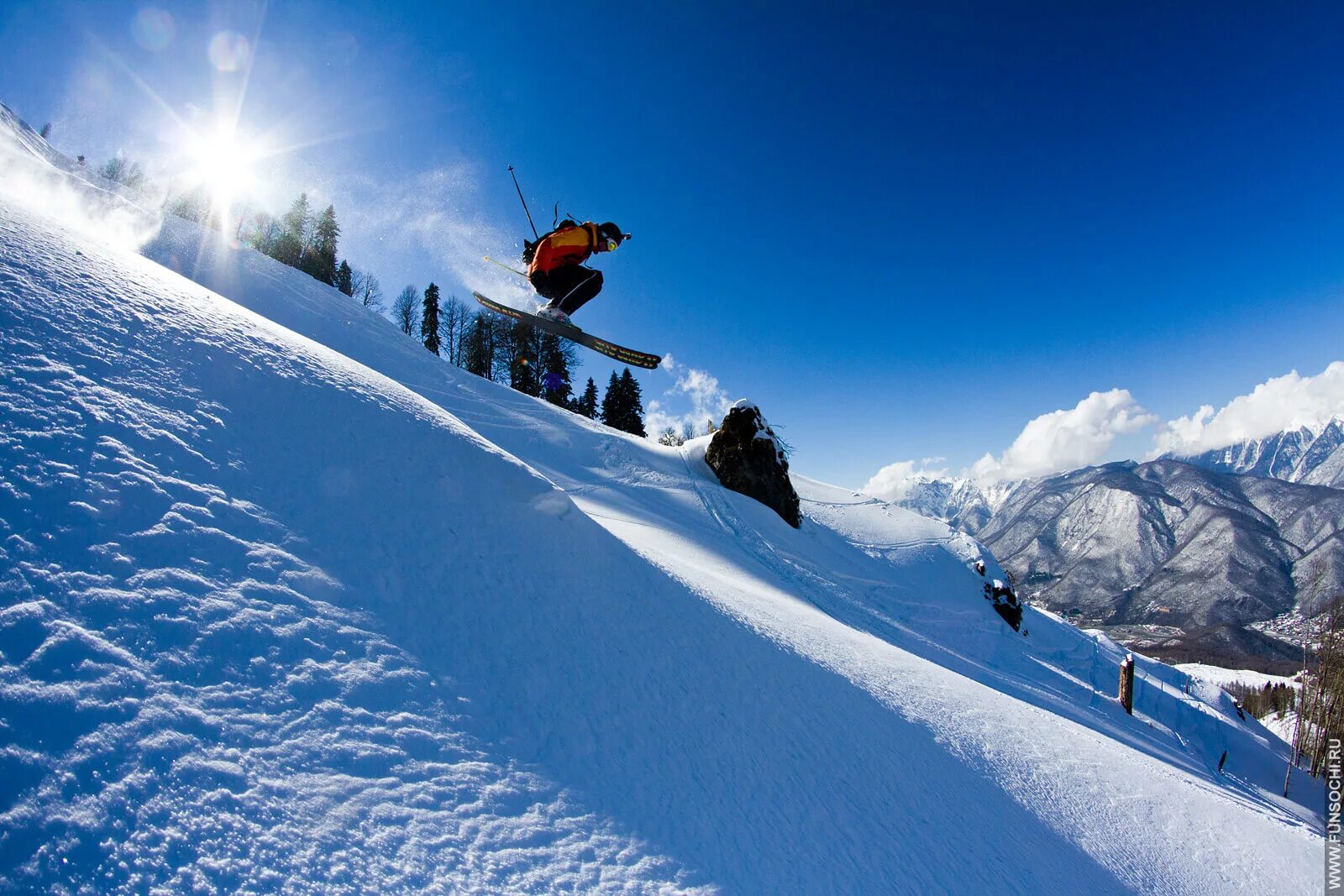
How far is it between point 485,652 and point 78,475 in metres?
2.26

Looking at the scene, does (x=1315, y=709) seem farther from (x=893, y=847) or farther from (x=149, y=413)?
(x=149, y=413)

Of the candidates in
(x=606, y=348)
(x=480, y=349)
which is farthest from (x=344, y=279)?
(x=606, y=348)

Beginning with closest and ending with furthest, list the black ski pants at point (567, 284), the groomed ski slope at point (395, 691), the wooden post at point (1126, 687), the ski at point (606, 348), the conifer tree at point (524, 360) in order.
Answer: the groomed ski slope at point (395, 691), the black ski pants at point (567, 284), the ski at point (606, 348), the wooden post at point (1126, 687), the conifer tree at point (524, 360)

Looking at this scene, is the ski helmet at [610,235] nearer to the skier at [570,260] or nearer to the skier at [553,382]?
the skier at [570,260]

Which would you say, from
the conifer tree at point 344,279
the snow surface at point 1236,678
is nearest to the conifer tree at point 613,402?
the conifer tree at point 344,279

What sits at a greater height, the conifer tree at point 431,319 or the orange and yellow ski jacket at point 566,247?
the conifer tree at point 431,319

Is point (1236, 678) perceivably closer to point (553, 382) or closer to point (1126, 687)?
point (1126, 687)

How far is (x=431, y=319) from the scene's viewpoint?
38.7m

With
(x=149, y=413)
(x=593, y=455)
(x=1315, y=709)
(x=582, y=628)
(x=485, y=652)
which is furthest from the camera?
(x=1315, y=709)

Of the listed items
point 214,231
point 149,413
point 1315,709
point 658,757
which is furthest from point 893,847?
point 1315,709

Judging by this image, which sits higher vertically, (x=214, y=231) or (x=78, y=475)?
(x=214, y=231)

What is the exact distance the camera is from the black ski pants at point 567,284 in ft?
28.6

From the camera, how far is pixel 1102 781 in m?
5.12

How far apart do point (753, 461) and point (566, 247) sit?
11.6m
